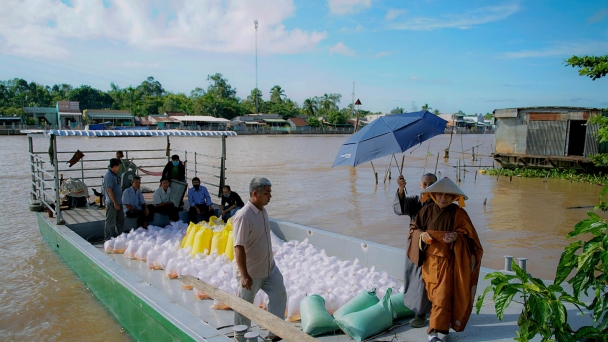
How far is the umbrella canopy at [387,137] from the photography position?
4871 mm

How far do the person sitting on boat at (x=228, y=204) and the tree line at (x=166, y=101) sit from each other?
66.7 metres

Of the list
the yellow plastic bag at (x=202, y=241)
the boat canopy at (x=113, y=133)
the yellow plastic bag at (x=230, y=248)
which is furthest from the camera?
the boat canopy at (x=113, y=133)

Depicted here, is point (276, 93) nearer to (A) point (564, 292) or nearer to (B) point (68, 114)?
(B) point (68, 114)

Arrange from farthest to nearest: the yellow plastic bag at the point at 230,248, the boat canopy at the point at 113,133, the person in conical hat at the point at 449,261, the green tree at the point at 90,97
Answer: the green tree at the point at 90,97, the boat canopy at the point at 113,133, the yellow plastic bag at the point at 230,248, the person in conical hat at the point at 449,261

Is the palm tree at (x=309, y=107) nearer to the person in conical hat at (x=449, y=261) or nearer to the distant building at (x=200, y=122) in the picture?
the distant building at (x=200, y=122)

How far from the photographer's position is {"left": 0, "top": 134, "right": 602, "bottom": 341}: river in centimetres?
598

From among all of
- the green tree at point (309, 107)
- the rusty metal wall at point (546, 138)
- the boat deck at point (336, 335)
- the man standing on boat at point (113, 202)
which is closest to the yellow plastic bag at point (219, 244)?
the boat deck at point (336, 335)

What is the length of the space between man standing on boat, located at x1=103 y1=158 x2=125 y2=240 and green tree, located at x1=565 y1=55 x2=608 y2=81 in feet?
19.3

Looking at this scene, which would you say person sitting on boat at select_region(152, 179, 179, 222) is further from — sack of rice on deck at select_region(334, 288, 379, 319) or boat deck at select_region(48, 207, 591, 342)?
sack of rice on deck at select_region(334, 288, 379, 319)

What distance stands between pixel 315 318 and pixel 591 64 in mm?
2838

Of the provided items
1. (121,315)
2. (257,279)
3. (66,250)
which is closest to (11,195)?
(66,250)

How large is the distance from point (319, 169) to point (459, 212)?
2312cm

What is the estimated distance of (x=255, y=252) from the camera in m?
3.63

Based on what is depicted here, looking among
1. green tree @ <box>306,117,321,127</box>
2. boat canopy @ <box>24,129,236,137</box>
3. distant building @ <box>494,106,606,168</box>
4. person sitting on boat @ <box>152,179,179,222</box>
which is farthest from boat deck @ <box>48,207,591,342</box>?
green tree @ <box>306,117,321,127</box>
